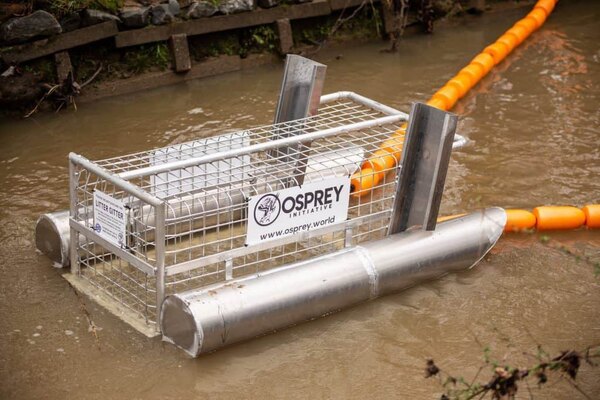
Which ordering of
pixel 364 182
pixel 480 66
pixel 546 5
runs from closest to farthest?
pixel 364 182 < pixel 480 66 < pixel 546 5

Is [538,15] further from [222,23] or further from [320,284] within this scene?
[320,284]

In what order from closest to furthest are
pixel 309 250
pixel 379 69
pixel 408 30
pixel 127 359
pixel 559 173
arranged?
1. pixel 127 359
2. pixel 309 250
3. pixel 559 173
4. pixel 379 69
5. pixel 408 30

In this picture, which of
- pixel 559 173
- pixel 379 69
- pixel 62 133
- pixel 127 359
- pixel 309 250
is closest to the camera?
pixel 127 359

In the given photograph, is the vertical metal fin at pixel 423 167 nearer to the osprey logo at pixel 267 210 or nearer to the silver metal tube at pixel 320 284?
the silver metal tube at pixel 320 284

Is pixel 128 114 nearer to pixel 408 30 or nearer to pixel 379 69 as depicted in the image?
pixel 379 69

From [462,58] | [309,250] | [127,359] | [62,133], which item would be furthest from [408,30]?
[127,359]

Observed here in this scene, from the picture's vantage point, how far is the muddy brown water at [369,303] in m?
5.22

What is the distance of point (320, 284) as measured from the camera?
18.3ft

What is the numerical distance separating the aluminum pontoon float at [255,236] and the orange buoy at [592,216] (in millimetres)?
933

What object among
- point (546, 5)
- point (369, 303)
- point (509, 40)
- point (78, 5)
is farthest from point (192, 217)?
point (546, 5)

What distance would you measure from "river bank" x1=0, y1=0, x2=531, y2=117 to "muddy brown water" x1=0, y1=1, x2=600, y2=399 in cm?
23

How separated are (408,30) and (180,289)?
6606 mm

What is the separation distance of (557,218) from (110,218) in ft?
11.3

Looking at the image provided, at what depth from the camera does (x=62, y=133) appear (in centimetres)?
859
